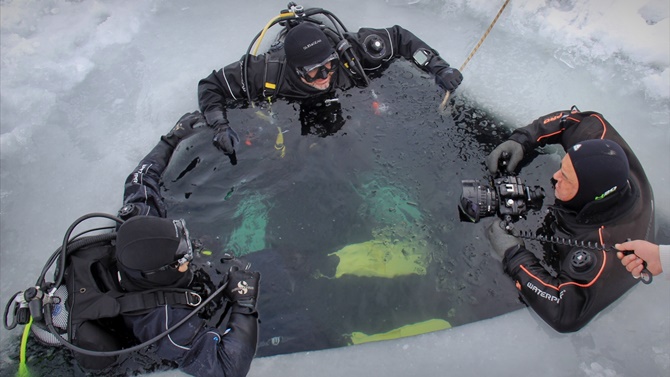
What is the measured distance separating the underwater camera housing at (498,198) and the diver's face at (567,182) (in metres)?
0.25

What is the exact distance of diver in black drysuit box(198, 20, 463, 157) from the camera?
10.7 feet

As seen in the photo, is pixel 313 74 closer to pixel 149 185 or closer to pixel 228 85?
pixel 228 85

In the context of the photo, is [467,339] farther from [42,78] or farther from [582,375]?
[42,78]

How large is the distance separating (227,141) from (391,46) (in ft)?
5.07

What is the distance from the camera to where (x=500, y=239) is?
2742 millimetres

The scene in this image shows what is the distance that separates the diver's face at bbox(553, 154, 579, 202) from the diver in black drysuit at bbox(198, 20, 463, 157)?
1114 mm

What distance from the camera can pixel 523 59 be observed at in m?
3.84

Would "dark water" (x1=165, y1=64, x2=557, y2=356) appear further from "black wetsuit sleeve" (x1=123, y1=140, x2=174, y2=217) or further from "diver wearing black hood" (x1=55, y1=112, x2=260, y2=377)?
"diver wearing black hood" (x1=55, y1=112, x2=260, y2=377)

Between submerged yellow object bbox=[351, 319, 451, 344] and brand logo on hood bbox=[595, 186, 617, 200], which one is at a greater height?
brand logo on hood bbox=[595, 186, 617, 200]

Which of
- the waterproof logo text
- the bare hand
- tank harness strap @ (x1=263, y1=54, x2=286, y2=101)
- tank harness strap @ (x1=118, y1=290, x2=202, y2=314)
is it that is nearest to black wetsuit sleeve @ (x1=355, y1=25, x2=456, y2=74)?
tank harness strap @ (x1=263, y1=54, x2=286, y2=101)

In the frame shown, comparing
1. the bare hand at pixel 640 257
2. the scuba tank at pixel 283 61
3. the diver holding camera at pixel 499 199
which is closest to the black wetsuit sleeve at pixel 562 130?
the diver holding camera at pixel 499 199

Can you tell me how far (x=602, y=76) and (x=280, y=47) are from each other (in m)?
2.65

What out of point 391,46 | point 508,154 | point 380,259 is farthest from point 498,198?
point 391,46

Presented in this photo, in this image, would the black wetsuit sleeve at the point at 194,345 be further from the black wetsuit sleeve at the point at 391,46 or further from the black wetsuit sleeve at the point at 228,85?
the black wetsuit sleeve at the point at 391,46
